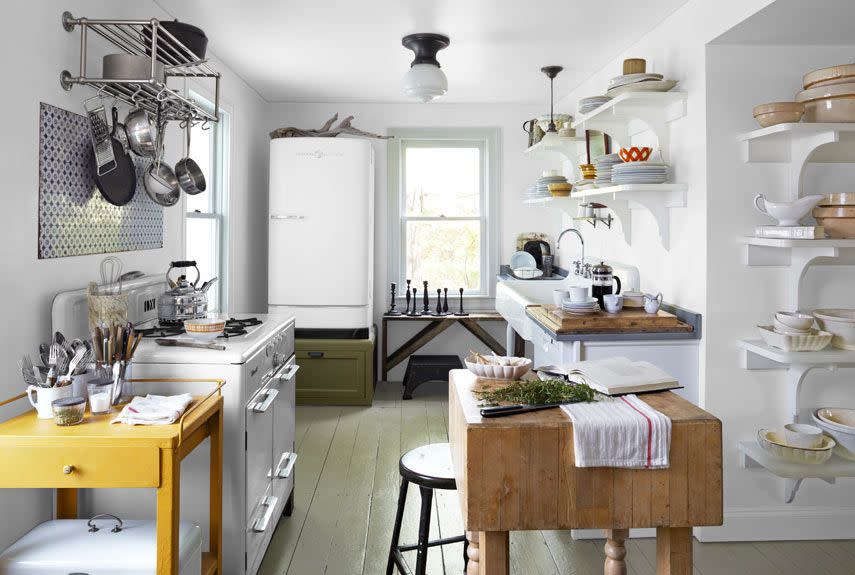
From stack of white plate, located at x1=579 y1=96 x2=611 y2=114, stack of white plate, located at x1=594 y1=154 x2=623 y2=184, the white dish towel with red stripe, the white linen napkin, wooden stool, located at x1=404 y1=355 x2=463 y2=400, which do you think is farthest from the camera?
wooden stool, located at x1=404 y1=355 x2=463 y2=400

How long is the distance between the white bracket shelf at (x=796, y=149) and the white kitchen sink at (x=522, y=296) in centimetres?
149

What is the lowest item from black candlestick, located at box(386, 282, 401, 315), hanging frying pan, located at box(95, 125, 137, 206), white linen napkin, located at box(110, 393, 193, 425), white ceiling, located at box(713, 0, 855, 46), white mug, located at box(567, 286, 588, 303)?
white linen napkin, located at box(110, 393, 193, 425)

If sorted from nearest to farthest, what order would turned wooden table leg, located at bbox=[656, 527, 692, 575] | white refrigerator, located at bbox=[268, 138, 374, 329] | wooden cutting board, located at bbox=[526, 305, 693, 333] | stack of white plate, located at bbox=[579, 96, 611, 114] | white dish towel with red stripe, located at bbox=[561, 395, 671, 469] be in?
Result: white dish towel with red stripe, located at bbox=[561, 395, 671, 469] → turned wooden table leg, located at bbox=[656, 527, 692, 575] → wooden cutting board, located at bbox=[526, 305, 693, 333] → stack of white plate, located at bbox=[579, 96, 611, 114] → white refrigerator, located at bbox=[268, 138, 374, 329]

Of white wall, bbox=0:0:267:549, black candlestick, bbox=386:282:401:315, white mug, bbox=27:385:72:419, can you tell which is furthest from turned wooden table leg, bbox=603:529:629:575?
black candlestick, bbox=386:282:401:315

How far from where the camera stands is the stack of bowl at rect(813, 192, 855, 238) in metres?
2.69

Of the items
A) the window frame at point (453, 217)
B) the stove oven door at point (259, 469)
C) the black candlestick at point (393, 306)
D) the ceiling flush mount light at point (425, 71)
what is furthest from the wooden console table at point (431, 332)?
the stove oven door at point (259, 469)

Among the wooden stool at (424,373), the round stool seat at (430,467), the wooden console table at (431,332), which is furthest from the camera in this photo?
the wooden console table at (431,332)

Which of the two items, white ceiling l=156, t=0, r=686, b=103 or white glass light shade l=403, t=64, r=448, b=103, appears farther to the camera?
white glass light shade l=403, t=64, r=448, b=103

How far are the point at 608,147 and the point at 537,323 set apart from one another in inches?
63.0

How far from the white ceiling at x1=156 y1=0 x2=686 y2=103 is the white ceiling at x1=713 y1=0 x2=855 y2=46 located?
1.70 feet

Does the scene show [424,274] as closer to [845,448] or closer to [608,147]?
[608,147]

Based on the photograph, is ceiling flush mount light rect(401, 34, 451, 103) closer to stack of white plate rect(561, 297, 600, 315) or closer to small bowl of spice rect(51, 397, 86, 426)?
stack of white plate rect(561, 297, 600, 315)

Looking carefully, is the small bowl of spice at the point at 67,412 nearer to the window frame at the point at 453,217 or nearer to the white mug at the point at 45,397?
the white mug at the point at 45,397

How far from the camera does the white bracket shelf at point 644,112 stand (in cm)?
329
